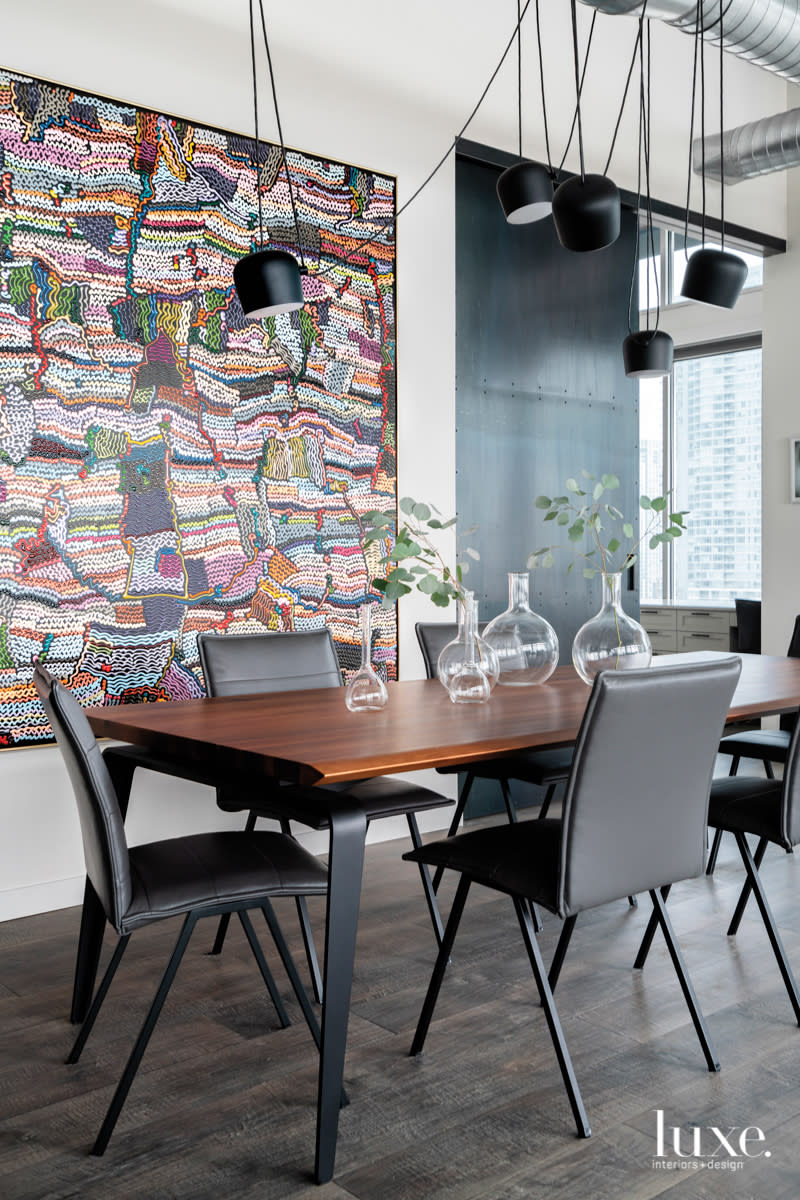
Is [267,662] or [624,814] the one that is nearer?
[624,814]

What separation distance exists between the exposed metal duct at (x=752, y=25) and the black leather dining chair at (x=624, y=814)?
2.78 meters

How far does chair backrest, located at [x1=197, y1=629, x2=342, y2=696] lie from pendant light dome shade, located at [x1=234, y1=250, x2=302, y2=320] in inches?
38.6

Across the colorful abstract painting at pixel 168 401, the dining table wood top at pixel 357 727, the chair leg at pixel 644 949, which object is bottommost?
the chair leg at pixel 644 949

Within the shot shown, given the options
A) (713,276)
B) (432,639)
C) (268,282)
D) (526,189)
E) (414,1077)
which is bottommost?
(414,1077)

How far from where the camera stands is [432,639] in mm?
3723

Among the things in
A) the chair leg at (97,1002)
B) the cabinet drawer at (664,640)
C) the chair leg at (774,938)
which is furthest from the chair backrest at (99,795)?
the cabinet drawer at (664,640)

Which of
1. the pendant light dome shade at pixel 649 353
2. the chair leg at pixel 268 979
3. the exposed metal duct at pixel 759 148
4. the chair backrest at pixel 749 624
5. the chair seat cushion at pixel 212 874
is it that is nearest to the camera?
the chair seat cushion at pixel 212 874

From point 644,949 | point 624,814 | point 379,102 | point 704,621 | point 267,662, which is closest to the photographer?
point 624,814

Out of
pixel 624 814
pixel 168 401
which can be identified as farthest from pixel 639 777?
pixel 168 401

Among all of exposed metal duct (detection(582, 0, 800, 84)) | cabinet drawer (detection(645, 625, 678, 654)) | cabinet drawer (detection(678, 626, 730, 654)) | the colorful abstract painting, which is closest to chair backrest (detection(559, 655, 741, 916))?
the colorful abstract painting

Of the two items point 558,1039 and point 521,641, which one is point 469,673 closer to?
point 521,641

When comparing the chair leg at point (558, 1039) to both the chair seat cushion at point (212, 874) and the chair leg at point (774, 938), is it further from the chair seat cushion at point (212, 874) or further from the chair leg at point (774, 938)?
the chair leg at point (774, 938)

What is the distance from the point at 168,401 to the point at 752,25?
2.68 metres

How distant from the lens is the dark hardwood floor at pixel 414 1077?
6.03 ft
